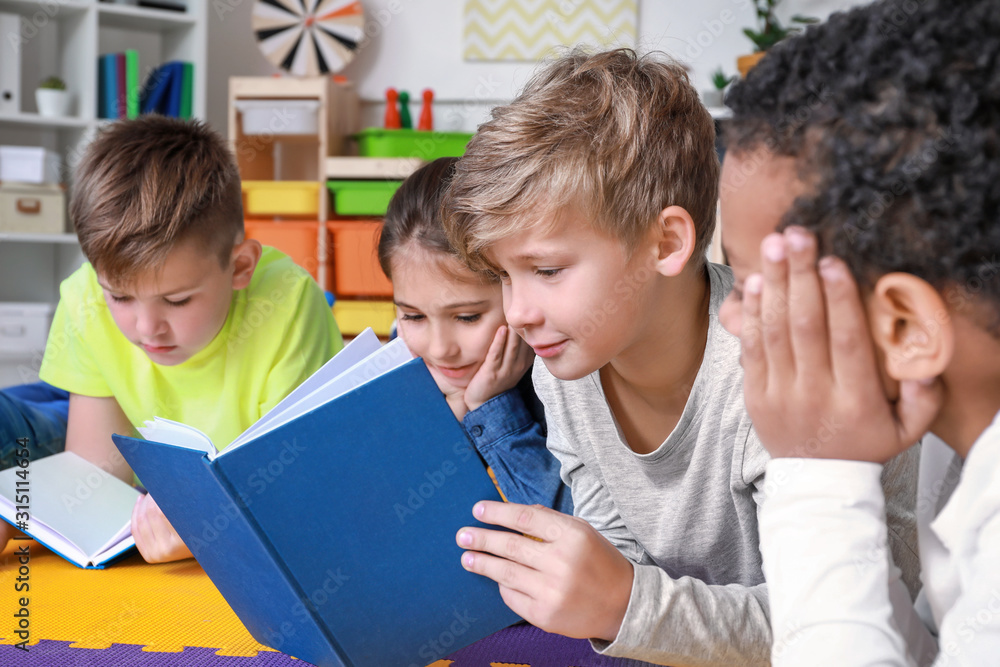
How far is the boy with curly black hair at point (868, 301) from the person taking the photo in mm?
413

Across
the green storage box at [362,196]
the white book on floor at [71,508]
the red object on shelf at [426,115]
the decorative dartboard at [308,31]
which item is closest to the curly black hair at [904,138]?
the white book on floor at [71,508]

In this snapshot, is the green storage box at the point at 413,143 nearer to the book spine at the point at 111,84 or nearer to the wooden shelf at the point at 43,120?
the book spine at the point at 111,84

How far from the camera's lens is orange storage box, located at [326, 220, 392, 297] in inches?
117

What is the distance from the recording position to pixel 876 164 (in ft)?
1.40

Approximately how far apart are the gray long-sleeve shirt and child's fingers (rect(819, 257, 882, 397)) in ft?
0.77

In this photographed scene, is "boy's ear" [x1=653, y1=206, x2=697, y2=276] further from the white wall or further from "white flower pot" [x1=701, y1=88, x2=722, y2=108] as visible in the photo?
the white wall

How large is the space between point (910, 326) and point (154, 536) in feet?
2.38

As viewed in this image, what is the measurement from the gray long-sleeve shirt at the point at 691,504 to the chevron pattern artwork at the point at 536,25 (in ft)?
9.30

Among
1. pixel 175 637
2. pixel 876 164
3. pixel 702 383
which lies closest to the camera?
pixel 876 164

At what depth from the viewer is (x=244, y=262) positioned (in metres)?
1.18

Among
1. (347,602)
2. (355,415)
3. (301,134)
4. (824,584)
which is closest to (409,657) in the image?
(347,602)

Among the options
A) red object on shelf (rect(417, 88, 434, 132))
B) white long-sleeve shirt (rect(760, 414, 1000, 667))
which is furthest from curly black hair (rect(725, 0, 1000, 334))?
red object on shelf (rect(417, 88, 434, 132))

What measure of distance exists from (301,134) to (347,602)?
278cm

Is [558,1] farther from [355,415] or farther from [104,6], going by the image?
[355,415]
